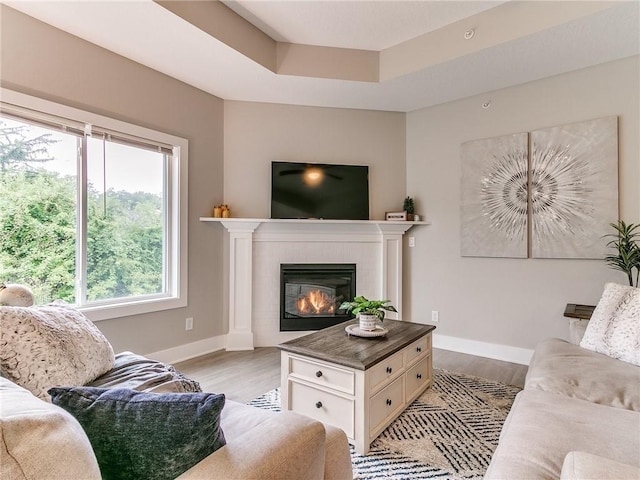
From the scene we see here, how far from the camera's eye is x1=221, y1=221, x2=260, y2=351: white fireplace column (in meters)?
3.68

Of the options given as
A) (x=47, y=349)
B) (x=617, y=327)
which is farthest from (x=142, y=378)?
(x=617, y=327)

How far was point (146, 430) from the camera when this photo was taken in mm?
807

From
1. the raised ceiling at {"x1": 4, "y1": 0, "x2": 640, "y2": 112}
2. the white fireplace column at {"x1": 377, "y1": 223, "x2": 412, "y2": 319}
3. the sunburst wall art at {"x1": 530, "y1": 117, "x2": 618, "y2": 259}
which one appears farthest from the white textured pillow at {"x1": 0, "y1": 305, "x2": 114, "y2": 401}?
the sunburst wall art at {"x1": 530, "y1": 117, "x2": 618, "y2": 259}

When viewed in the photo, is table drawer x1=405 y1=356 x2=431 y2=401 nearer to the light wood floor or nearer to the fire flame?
the light wood floor

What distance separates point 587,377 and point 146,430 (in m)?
1.90

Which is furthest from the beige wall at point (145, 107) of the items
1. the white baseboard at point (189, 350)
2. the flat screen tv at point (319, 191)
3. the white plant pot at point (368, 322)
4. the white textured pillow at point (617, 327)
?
the white textured pillow at point (617, 327)

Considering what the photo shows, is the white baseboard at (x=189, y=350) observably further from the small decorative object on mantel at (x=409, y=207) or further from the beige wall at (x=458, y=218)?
the small decorative object on mantel at (x=409, y=207)

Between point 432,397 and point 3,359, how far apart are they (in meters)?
2.43

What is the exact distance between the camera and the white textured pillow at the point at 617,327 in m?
1.85

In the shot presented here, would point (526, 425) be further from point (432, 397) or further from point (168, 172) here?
point (168, 172)

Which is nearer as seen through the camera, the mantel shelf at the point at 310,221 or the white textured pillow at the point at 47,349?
the white textured pillow at the point at 47,349

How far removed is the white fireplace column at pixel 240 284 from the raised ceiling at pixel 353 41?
1.49m

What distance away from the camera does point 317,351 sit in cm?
202

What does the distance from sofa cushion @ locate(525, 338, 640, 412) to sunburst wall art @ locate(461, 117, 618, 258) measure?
1.46 meters
